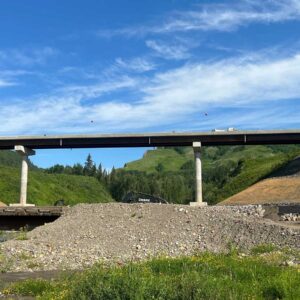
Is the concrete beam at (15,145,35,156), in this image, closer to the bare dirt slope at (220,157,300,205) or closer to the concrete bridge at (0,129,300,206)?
the concrete bridge at (0,129,300,206)

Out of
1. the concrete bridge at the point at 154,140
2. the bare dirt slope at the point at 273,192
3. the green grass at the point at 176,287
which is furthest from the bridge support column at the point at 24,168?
the green grass at the point at 176,287

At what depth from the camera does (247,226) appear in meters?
40.9

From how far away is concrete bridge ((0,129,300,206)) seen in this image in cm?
6706

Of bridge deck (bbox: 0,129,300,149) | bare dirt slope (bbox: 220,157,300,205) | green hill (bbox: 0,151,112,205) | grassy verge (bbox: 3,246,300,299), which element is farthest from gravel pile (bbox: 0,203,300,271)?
green hill (bbox: 0,151,112,205)

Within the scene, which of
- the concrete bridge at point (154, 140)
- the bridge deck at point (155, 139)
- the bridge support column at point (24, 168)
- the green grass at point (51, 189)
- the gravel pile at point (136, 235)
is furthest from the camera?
the green grass at point (51, 189)

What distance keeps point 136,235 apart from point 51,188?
13508 cm

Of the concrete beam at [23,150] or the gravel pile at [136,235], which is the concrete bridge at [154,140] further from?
the gravel pile at [136,235]

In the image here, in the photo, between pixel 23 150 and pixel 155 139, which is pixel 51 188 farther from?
pixel 155 139

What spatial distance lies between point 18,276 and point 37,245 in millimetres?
12117

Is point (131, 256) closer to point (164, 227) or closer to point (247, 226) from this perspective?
point (164, 227)

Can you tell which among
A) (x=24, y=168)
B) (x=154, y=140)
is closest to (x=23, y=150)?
(x=24, y=168)

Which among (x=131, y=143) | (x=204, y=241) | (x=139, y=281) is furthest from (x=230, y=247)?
(x=131, y=143)

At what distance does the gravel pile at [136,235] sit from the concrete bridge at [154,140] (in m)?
17.6

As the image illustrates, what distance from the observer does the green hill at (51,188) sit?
14850 centimetres
